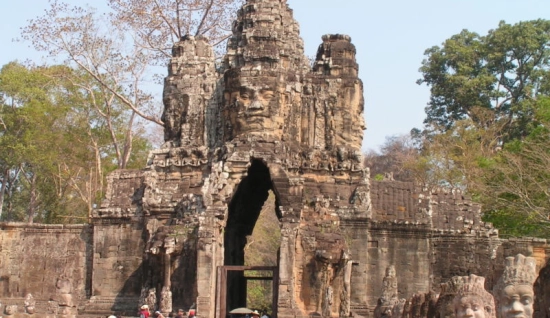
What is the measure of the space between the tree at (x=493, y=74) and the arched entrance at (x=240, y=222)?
55.7ft

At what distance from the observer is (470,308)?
838cm

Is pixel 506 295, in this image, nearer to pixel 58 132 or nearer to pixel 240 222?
pixel 240 222

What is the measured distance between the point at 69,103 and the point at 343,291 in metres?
19.6

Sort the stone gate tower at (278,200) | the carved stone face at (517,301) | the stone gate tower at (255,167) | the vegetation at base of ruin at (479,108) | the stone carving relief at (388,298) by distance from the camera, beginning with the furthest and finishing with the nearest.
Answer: the vegetation at base of ruin at (479,108) < the stone gate tower at (278,200) < the stone gate tower at (255,167) < the stone carving relief at (388,298) < the carved stone face at (517,301)

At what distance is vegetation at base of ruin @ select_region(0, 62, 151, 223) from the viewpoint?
3553cm

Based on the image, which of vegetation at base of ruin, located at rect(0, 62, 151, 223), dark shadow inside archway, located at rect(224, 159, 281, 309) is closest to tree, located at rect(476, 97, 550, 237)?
dark shadow inside archway, located at rect(224, 159, 281, 309)

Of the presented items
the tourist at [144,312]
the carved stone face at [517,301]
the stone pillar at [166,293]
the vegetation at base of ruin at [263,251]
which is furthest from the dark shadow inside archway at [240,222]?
the carved stone face at [517,301]

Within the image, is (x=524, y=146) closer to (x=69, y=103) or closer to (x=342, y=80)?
(x=342, y=80)

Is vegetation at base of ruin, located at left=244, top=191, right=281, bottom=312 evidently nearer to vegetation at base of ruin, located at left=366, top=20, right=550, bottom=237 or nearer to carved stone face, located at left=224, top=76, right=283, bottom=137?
vegetation at base of ruin, located at left=366, top=20, right=550, bottom=237

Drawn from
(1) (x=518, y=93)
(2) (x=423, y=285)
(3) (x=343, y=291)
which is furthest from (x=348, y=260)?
(1) (x=518, y=93)

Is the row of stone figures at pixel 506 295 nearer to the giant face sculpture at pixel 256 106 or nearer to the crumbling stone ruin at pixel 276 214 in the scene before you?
the crumbling stone ruin at pixel 276 214

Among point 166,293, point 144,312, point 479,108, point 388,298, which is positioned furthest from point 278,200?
point 479,108

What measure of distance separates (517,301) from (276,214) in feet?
46.6

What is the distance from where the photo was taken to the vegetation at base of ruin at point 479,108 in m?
33.0
